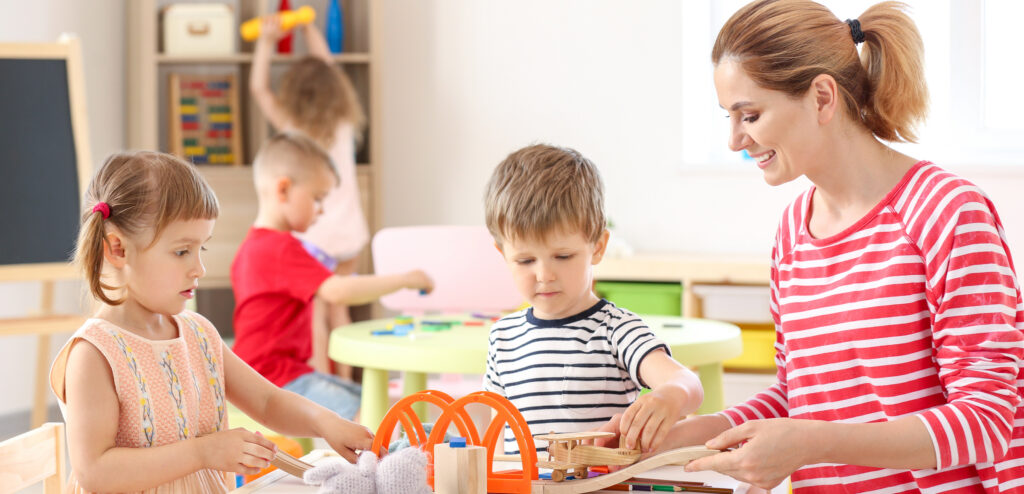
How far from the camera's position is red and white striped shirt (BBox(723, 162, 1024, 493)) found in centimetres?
105

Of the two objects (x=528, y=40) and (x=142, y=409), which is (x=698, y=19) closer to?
(x=528, y=40)

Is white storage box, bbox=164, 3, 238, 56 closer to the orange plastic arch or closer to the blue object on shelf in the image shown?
the blue object on shelf

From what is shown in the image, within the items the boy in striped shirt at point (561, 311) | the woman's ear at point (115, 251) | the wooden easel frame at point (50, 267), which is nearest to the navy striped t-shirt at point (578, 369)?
the boy in striped shirt at point (561, 311)

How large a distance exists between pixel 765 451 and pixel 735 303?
2959mm

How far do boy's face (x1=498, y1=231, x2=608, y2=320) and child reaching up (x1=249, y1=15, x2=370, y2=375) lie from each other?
267cm

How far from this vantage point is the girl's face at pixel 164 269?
1.27m

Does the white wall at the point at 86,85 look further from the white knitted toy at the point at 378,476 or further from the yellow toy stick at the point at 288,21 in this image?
the white knitted toy at the point at 378,476

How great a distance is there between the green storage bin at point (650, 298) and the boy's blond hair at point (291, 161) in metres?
1.13

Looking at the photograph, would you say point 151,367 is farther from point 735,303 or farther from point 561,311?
point 735,303

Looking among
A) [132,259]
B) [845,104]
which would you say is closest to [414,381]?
[132,259]

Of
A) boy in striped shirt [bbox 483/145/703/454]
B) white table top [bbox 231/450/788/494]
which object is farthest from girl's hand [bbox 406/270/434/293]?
white table top [bbox 231/450/788/494]

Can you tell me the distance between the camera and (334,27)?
429cm

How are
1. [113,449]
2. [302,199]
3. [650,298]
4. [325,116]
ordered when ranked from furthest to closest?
1. [325,116]
2. [650,298]
3. [302,199]
4. [113,449]

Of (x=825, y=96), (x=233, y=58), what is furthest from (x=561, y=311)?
(x=233, y=58)
